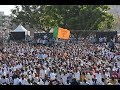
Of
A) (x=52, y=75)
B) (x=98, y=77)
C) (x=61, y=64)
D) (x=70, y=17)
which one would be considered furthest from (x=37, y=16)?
(x=98, y=77)

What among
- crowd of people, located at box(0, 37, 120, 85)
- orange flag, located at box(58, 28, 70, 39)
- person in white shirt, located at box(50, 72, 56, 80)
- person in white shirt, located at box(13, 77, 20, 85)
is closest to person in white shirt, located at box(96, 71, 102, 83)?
crowd of people, located at box(0, 37, 120, 85)

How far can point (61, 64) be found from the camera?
13.3 metres

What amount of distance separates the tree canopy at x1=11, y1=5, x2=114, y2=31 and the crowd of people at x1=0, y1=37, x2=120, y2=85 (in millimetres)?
1653

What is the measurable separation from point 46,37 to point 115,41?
113 inches

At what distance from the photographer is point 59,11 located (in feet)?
68.0

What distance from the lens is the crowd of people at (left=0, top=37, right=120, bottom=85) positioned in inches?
435

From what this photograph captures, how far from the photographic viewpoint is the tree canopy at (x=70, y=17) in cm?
1969

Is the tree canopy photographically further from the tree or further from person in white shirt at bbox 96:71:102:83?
person in white shirt at bbox 96:71:102:83

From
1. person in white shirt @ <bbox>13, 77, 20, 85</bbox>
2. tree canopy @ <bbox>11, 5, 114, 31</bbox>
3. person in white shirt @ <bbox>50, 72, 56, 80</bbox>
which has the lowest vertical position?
person in white shirt @ <bbox>13, 77, 20, 85</bbox>

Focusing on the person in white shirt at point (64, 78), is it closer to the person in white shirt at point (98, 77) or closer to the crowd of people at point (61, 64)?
the crowd of people at point (61, 64)
